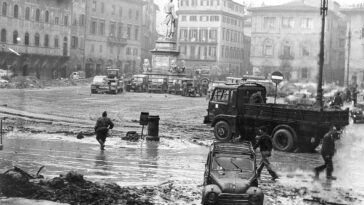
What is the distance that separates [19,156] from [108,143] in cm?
448

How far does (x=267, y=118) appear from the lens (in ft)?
69.1

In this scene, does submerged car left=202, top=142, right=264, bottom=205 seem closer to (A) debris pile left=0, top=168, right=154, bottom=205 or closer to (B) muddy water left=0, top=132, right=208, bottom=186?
(A) debris pile left=0, top=168, right=154, bottom=205

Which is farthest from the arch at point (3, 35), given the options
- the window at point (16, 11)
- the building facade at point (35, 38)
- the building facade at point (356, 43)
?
the building facade at point (356, 43)

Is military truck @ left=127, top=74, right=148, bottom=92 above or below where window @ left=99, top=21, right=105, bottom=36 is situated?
below

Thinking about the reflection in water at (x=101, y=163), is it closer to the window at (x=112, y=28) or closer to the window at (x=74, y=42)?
the window at (x=74, y=42)

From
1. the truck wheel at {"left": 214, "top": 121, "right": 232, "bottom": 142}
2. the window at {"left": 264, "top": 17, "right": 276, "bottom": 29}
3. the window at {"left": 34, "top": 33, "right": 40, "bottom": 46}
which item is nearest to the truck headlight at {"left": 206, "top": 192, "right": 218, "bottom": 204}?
the truck wheel at {"left": 214, "top": 121, "right": 232, "bottom": 142}

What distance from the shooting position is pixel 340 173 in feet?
54.1

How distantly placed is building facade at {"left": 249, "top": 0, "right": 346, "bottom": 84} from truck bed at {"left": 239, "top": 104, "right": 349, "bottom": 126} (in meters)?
36.9

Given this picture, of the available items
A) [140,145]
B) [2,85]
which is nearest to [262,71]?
[2,85]

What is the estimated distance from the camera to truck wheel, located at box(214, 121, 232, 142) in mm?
22156

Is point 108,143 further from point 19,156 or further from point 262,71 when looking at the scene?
point 262,71

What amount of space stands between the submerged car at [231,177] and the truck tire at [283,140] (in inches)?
318

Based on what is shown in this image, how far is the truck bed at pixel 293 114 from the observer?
20.0 metres

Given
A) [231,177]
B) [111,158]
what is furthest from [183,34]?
[231,177]
